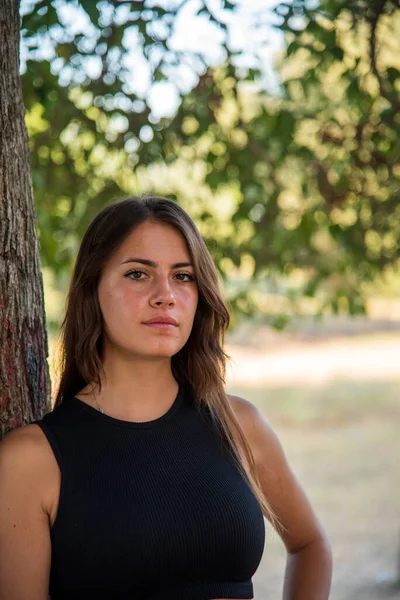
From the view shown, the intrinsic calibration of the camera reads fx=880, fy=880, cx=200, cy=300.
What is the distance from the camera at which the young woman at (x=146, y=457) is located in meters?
1.97

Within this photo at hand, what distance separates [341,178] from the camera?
5340 mm

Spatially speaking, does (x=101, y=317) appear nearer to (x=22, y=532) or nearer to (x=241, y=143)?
(x=22, y=532)

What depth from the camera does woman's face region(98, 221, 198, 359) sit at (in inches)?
85.0

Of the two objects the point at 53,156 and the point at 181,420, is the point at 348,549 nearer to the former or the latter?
the point at 53,156

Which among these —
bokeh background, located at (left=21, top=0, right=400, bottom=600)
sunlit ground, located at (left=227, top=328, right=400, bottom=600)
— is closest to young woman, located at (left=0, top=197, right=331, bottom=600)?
bokeh background, located at (left=21, top=0, right=400, bottom=600)

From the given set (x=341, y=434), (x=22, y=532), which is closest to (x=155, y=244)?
(x=22, y=532)

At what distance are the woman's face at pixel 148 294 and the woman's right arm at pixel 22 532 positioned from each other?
0.40 m

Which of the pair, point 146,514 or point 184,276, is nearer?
point 146,514

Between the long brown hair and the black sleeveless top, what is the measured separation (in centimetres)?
8

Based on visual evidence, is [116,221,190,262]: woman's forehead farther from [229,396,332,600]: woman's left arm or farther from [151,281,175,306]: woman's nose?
[229,396,332,600]: woman's left arm

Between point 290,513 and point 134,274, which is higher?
point 134,274

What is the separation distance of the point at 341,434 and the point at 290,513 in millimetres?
16810

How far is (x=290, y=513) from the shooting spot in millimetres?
2455

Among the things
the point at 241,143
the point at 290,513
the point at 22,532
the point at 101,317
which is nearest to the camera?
the point at 22,532
